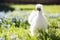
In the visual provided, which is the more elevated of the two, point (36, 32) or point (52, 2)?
point (36, 32)

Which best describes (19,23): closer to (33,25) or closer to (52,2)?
(33,25)

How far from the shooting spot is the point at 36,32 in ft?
13.1

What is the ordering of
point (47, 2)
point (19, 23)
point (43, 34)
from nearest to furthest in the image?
point (43, 34) < point (19, 23) < point (47, 2)

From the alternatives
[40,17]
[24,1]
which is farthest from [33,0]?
[40,17]

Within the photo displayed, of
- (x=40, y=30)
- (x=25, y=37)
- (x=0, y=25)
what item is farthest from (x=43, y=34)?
(x=0, y=25)

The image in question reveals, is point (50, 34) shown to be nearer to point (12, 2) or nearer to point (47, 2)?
point (47, 2)

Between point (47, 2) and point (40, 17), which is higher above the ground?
point (40, 17)

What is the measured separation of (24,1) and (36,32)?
580 centimetres

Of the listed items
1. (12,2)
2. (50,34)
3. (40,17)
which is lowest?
(12,2)

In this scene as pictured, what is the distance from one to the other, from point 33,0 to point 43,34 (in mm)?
5491

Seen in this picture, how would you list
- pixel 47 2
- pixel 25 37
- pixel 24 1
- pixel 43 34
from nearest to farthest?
pixel 25 37 → pixel 43 34 → pixel 47 2 → pixel 24 1

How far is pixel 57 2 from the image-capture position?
362 inches

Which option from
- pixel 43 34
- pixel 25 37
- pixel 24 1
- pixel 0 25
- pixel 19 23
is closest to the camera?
pixel 25 37

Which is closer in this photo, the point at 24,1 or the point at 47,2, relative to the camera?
the point at 47,2
